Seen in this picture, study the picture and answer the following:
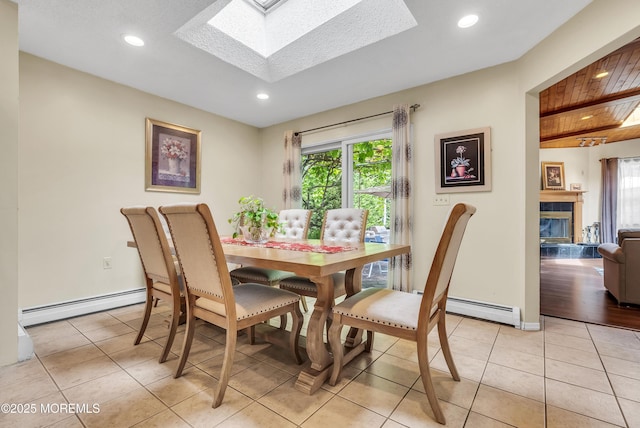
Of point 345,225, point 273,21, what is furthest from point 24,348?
point 273,21

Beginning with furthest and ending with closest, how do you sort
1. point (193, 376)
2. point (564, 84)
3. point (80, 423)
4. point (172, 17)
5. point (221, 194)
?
1. point (221, 194)
2. point (564, 84)
3. point (172, 17)
4. point (193, 376)
5. point (80, 423)

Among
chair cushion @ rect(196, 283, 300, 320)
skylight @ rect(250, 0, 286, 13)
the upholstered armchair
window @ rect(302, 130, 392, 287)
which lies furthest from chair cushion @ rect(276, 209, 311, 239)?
the upholstered armchair

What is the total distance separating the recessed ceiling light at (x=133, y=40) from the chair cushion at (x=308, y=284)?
2292 millimetres

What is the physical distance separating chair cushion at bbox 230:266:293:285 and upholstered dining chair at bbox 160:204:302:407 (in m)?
0.72

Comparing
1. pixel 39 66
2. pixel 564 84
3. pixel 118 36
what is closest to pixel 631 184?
pixel 564 84

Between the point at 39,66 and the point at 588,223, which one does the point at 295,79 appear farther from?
the point at 588,223

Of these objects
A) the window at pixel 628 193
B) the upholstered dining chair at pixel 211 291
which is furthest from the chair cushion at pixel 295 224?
the window at pixel 628 193

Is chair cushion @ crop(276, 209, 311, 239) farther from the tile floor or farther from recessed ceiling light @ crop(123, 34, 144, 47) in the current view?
recessed ceiling light @ crop(123, 34, 144, 47)

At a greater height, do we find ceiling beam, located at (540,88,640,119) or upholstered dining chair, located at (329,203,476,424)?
ceiling beam, located at (540,88,640,119)

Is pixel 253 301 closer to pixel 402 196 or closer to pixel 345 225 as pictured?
pixel 345 225

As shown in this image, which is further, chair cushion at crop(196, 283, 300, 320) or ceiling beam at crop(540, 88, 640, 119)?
ceiling beam at crop(540, 88, 640, 119)

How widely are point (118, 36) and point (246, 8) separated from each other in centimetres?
107

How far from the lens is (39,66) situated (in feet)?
8.53

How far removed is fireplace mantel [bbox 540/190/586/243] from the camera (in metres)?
6.61
